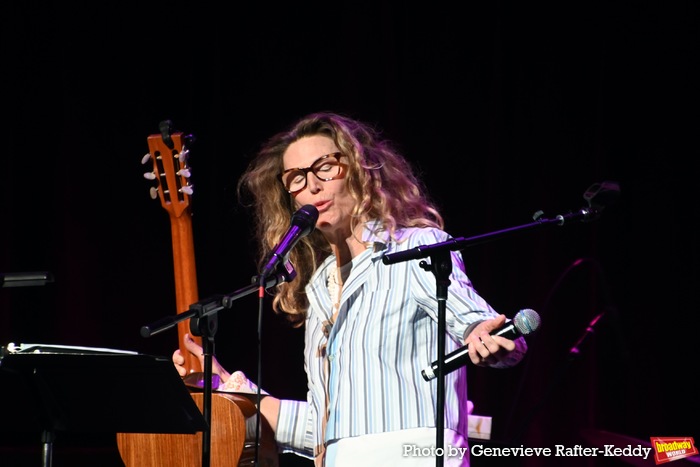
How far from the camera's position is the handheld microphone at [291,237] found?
2.08 m

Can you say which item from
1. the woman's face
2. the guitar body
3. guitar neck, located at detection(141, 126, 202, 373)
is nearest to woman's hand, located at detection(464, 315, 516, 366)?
the woman's face

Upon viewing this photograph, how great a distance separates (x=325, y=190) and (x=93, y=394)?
39.1 inches

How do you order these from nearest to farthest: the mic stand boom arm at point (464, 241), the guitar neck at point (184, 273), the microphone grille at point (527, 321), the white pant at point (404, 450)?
the microphone grille at point (527, 321) < the mic stand boom arm at point (464, 241) < the white pant at point (404, 450) < the guitar neck at point (184, 273)

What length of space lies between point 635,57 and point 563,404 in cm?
163

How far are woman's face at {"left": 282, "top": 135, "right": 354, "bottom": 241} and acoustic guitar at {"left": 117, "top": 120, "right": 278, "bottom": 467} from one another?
0.53m

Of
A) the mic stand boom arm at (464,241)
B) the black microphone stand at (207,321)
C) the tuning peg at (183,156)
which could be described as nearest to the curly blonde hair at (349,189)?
the tuning peg at (183,156)

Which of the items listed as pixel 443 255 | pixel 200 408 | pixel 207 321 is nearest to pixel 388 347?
pixel 443 255

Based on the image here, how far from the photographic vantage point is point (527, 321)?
1.73m

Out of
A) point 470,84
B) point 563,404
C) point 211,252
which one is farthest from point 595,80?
point 211,252

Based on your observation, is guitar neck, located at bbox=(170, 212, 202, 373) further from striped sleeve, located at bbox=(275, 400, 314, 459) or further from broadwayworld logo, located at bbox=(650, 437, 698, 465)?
broadwayworld logo, located at bbox=(650, 437, 698, 465)

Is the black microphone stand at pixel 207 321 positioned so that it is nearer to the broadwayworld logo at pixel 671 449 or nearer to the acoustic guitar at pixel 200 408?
the acoustic guitar at pixel 200 408

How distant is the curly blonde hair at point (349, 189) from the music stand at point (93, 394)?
34.1 inches

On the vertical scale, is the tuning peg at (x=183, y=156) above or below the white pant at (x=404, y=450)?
above

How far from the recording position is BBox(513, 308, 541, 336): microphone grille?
1.72 m
